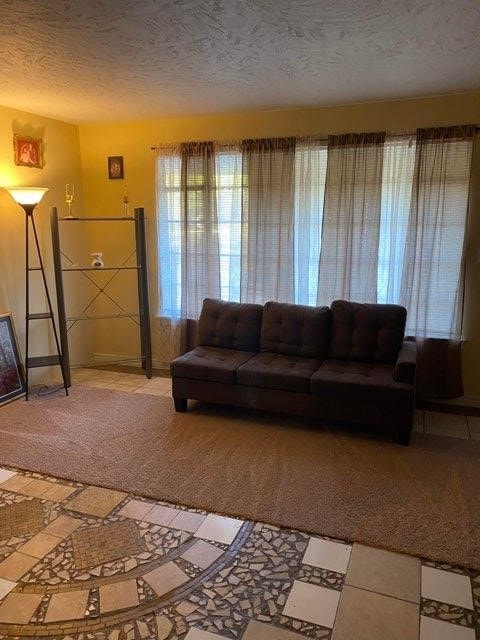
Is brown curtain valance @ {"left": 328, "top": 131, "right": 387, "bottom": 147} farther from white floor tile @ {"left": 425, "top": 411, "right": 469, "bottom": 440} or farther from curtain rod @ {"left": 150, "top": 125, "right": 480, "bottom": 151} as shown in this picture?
white floor tile @ {"left": 425, "top": 411, "right": 469, "bottom": 440}

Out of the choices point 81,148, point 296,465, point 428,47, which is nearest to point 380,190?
point 428,47

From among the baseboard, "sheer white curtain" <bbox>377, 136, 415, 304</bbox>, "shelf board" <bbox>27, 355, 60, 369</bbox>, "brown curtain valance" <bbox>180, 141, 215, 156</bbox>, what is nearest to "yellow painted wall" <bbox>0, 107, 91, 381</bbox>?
"shelf board" <bbox>27, 355, 60, 369</bbox>

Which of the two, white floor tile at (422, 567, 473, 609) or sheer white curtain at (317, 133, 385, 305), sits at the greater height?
sheer white curtain at (317, 133, 385, 305)

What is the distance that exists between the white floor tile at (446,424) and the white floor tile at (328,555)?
1.56 m

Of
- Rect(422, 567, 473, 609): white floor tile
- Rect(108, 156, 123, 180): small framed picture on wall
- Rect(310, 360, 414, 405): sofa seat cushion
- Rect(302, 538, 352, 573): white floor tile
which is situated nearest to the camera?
Rect(422, 567, 473, 609): white floor tile

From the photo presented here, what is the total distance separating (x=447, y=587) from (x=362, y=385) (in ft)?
4.68

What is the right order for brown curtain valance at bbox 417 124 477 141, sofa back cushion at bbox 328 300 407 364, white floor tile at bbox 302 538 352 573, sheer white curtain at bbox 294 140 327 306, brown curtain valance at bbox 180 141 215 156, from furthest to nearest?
1. brown curtain valance at bbox 180 141 215 156
2. sheer white curtain at bbox 294 140 327 306
3. sofa back cushion at bbox 328 300 407 364
4. brown curtain valance at bbox 417 124 477 141
5. white floor tile at bbox 302 538 352 573

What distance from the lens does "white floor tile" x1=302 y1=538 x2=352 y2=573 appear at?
6.96ft

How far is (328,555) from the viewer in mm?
2186

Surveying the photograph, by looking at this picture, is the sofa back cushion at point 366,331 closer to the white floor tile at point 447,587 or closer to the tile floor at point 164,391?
the tile floor at point 164,391

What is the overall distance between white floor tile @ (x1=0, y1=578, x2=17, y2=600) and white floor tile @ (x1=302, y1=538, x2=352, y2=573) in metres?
1.29

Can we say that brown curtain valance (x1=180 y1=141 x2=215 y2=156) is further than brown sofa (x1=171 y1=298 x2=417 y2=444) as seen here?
Yes

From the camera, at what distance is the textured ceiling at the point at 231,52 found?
2.16 metres

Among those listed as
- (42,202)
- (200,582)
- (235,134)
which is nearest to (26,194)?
(42,202)
